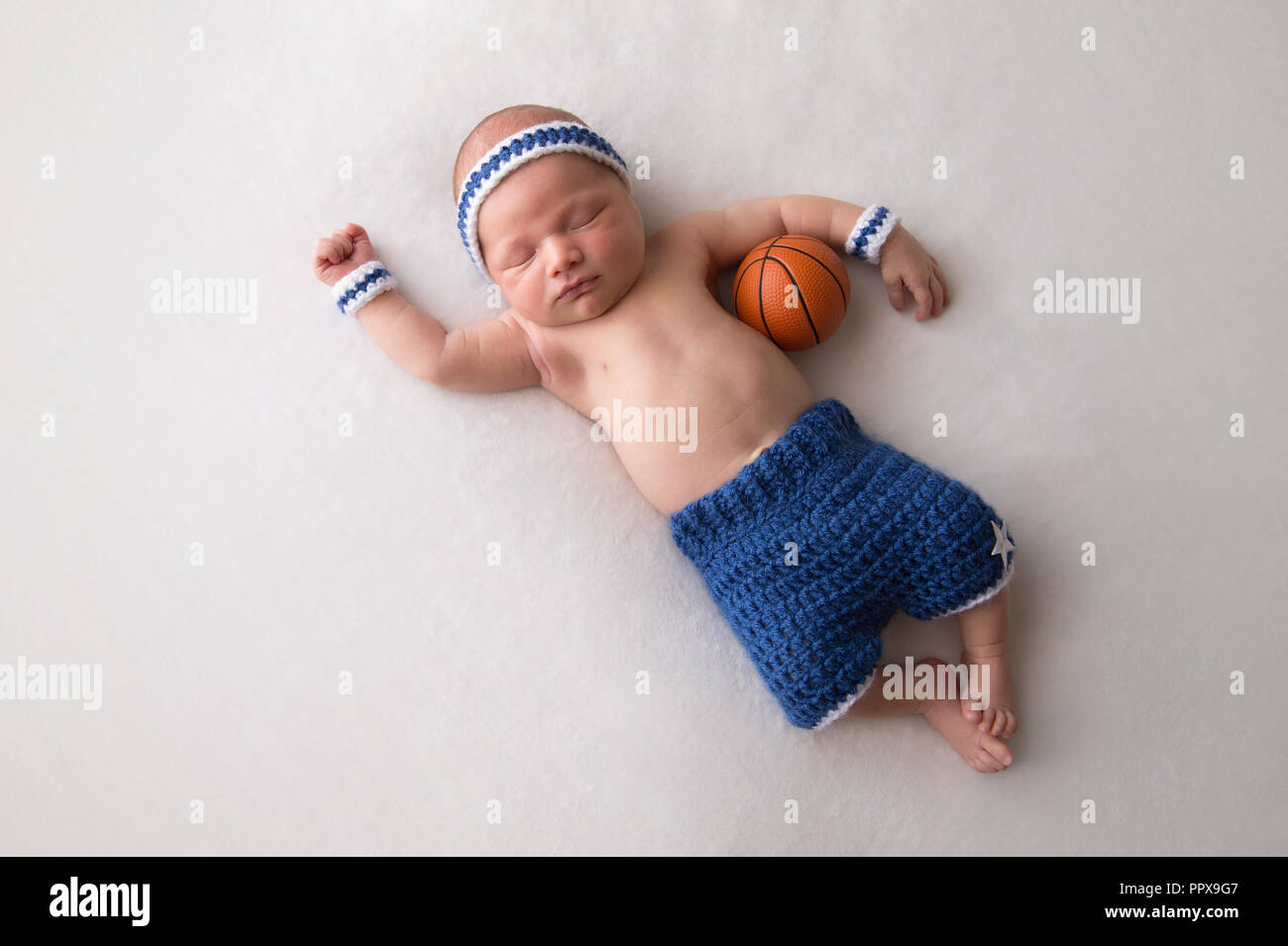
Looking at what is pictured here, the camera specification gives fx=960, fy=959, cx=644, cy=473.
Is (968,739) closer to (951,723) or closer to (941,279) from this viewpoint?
(951,723)

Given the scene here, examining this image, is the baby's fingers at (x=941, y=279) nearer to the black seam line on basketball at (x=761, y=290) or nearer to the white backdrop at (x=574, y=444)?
the white backdrop at (x=574, y=444)

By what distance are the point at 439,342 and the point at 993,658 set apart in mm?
1346

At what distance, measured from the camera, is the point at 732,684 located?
81.0 inches

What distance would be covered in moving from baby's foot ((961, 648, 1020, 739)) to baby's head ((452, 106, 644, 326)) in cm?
109

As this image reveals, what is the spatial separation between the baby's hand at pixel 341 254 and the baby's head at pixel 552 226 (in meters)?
0.26

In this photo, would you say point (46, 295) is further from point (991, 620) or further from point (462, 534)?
point (991, 620)

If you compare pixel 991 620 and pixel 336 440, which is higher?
pixel 336 440

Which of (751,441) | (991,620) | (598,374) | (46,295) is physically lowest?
(991,620)

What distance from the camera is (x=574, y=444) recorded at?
2.12 metres

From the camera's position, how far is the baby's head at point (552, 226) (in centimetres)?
191

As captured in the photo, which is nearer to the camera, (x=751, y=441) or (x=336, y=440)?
(x=751, y=441)

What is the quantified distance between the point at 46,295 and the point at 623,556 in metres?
1.40

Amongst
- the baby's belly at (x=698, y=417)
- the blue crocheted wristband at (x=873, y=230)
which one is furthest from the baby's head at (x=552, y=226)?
the blue crocheted wristband at (x=873, y=230)
